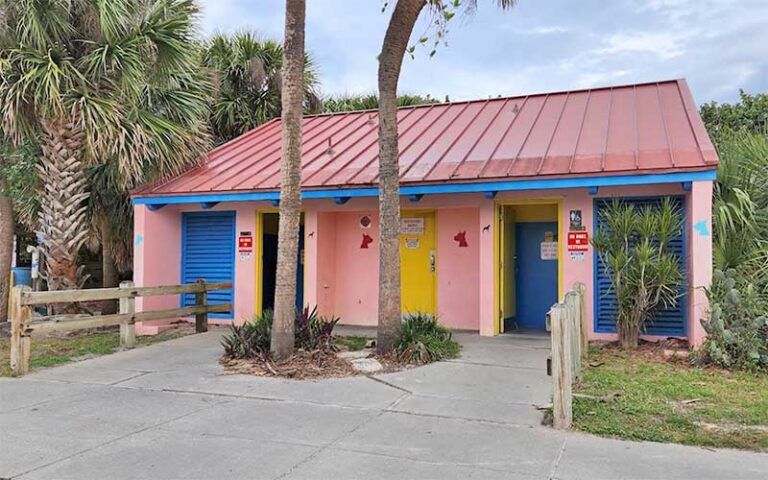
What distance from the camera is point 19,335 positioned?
8.20 m

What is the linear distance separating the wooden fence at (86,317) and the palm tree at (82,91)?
246 centimetres

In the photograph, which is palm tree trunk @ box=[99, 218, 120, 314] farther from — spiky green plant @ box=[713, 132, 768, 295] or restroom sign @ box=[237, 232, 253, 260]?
spiky green plant @ box=[713, 132, 768, 295]

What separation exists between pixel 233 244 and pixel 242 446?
320 inches

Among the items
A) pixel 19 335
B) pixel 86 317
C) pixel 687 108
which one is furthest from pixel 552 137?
pixel 19 335

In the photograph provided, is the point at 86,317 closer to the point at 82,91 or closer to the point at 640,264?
the point at 82,91

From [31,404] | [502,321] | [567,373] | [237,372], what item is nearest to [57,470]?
[31,404]

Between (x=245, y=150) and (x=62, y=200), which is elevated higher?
(x=245, y=150)

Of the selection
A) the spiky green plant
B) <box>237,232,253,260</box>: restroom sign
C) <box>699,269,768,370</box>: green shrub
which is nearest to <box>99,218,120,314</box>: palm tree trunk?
<box>237,232,253,260</box>: restroom sign

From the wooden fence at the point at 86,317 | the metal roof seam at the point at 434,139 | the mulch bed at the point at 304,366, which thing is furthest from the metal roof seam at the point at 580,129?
the wooden fence at the point at 86,317

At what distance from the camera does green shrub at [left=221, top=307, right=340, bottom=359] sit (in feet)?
28.9

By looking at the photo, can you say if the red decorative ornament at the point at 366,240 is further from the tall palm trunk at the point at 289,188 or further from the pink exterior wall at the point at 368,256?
the tall palm trunk at the point at 289,188

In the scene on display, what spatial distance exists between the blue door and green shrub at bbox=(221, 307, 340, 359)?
4883 mm

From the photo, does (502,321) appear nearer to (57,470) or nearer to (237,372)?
(237,372)

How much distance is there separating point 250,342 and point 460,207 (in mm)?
4882
